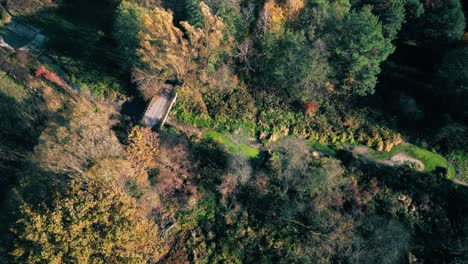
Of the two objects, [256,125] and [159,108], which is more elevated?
[256,125]

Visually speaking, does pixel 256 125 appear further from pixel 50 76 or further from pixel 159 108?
pixel 50 76

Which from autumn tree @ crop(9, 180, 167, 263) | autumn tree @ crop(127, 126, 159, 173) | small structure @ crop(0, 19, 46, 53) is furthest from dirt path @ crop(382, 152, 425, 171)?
small structure @ crop(0, 19, 46, 53)

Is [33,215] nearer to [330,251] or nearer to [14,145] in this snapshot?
[14,145]

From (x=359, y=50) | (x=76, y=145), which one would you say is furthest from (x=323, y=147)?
(x=76, y=145)

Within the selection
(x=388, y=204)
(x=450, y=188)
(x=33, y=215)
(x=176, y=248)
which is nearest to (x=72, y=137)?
(x=33, y=215)

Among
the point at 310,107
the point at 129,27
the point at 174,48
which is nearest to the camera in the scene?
the point at 174,48

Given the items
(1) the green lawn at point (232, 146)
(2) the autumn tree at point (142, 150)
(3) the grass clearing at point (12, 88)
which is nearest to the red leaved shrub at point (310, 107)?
(1) the green lawn at point (232, 146)

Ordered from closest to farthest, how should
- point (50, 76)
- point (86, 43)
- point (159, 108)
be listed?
1. point (159, 108)
2. point (50, 76)
3. point (86, 43)
